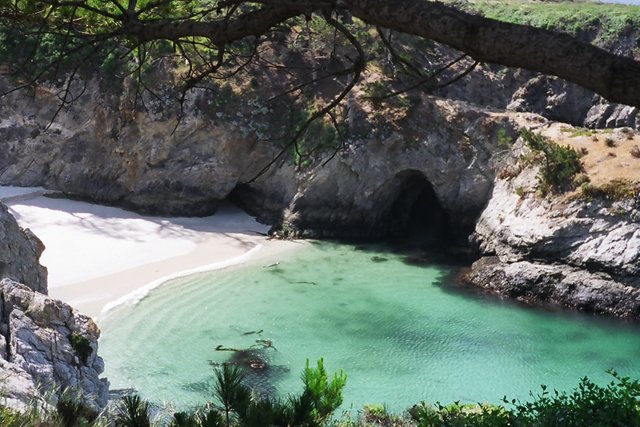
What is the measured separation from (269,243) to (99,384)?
481 inches

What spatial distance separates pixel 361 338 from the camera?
13383mm

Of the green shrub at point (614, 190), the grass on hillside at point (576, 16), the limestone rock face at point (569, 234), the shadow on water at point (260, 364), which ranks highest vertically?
the grass on hillside at point (576, 16)

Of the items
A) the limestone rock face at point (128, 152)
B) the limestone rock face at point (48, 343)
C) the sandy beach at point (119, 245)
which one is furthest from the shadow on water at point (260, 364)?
the limestone rock face at point (128, 152)

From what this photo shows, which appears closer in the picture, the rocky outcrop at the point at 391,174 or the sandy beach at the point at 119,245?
the sandy beach at the point at 119,245

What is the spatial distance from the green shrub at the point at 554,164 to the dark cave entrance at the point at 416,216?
4233 mm

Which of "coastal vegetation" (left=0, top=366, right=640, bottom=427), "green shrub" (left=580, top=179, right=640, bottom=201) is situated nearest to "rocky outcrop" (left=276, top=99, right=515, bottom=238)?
"green shrub" (left=580, top=179, right=640, bottom=201)

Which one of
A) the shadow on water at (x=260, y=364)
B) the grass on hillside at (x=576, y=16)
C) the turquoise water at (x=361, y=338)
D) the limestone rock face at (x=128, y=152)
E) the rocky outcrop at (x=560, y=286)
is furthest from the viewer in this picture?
the grass on hillside at (x=576, y=16)

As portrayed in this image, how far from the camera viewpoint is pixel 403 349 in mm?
12828

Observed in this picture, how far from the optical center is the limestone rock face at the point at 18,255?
381 inches

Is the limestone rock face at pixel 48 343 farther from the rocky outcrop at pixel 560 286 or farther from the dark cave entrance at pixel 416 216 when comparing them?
the dark cave entrance at pixel 416 216

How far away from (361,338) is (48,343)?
22.9ft

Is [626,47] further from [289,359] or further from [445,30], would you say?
[445,30]

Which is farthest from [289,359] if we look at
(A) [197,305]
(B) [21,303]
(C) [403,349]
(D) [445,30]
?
(D) [445,30]

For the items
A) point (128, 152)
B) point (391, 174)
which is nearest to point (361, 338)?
point (391, 174)
